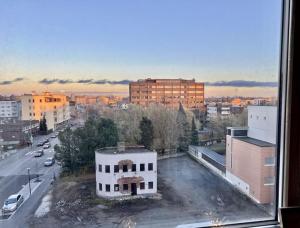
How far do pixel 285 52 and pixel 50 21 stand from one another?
752 mm

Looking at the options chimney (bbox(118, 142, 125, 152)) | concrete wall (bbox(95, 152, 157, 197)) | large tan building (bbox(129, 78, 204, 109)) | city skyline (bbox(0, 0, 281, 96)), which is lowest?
concrete wall (bbox(95, 152, 157, 197))

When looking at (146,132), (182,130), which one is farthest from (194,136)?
(146,132)

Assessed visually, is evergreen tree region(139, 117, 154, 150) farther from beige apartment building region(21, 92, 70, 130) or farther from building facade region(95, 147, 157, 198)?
beige apartment building region(21, 92, 70, 130)

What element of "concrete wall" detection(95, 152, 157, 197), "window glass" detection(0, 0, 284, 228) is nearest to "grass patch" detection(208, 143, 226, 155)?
"window glass" detection(0, 0, 284, 228)

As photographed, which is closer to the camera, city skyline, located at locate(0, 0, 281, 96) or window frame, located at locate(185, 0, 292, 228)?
city skyline, located at locate(0, 0, 281, 96)

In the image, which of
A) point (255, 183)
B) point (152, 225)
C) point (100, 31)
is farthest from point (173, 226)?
point (100, 31)

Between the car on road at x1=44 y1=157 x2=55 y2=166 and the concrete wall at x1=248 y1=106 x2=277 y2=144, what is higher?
the concrete wall at x1=248 y1=106 x2=277 y2=144

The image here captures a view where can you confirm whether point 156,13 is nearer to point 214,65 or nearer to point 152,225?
point 214,65

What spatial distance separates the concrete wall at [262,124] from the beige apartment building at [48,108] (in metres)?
0.63

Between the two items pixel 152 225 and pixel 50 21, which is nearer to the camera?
pixel 50 21

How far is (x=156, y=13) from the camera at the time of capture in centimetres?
96

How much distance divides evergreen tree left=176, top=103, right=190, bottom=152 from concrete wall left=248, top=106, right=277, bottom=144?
0.23 metres

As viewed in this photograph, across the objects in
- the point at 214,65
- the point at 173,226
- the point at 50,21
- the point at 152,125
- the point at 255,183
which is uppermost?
the point at 50,21

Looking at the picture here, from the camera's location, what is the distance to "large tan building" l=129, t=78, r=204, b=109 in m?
0.97
